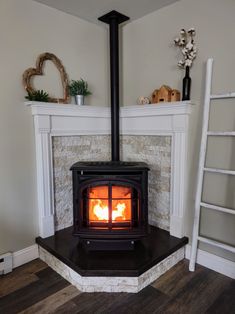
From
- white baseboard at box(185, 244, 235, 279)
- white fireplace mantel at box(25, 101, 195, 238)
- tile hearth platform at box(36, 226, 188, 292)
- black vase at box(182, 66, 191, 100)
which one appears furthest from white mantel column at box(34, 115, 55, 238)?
white baseboard at box(185, 244, 235, 279)

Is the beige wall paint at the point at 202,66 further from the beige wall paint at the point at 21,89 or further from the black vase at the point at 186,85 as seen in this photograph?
the beige wall paint at the point at 21,89

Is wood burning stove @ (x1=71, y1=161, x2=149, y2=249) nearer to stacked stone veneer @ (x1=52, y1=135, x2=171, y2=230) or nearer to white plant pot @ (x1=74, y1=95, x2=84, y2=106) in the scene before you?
stacked stone veneer @ (x1=52, y1=135, x2=171, y2=230)

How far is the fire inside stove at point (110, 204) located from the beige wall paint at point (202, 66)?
24.0 inches

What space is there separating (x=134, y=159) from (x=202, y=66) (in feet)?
3.73

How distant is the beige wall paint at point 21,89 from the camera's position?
6.54 ft

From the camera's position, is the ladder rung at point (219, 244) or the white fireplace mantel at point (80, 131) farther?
the white fireplace mantel at point (80, 131)

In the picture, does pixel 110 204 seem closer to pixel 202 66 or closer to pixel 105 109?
pixel 105 109

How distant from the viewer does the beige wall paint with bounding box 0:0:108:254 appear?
1.99 meters

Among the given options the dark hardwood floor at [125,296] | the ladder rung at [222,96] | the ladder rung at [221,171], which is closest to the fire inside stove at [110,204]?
the dark hardwood floor at [125,296]

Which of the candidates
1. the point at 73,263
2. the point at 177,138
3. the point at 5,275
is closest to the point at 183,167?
the point at 177,138

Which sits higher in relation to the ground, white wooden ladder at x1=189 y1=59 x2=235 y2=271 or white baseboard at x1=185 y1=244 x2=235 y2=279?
white wooden ladder at x1=189 y1=59 x2=235 y2=271

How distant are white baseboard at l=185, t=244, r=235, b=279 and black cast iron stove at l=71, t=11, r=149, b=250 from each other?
0.59 m

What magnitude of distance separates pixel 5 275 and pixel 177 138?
1918mm

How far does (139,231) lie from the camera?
203 centimetres
